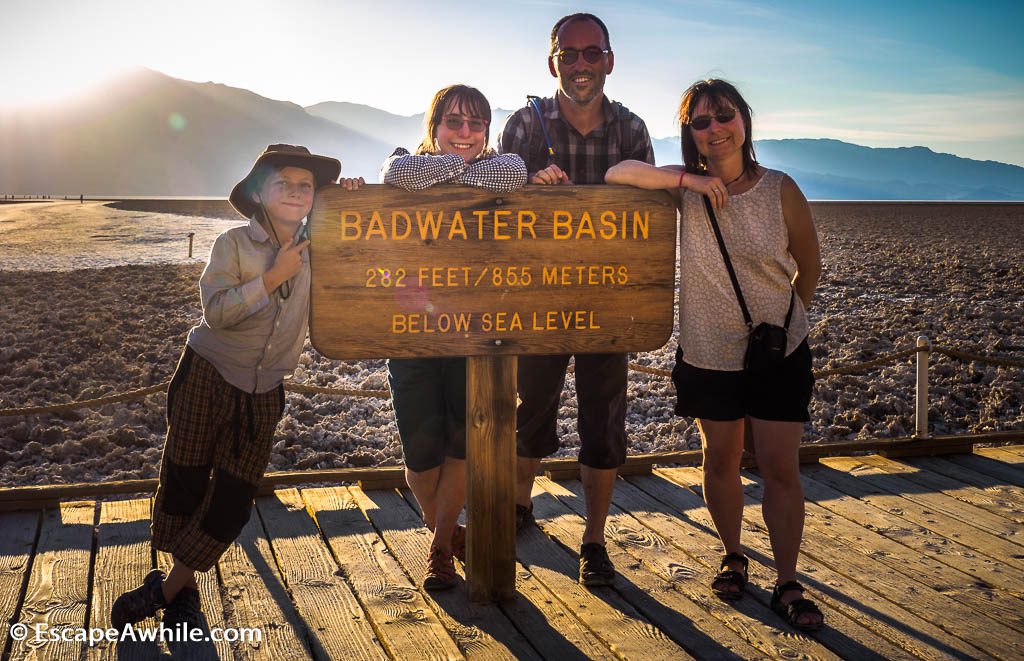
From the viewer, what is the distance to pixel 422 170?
3533 mm

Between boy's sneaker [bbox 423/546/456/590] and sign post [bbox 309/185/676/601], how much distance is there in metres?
0.17

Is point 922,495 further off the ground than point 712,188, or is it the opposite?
point 712,188

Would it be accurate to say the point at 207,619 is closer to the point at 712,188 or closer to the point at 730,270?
the point at 730,270

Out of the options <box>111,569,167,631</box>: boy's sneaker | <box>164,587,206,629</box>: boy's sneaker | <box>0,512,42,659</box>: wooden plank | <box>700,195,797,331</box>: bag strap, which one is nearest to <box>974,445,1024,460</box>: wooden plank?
<box>700,195,797,331</box>: bag strap

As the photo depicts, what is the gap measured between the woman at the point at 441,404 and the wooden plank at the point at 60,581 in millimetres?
1417

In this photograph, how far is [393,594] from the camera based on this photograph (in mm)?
3961

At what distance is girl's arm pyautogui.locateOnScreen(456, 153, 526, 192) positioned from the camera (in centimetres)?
358

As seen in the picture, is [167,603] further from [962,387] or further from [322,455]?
[962,387]

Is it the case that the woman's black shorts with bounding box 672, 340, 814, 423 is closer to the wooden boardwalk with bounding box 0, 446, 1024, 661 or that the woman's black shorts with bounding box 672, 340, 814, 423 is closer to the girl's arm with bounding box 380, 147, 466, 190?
the wooden boardwalk with bounding box 0, 446, 1024, 661

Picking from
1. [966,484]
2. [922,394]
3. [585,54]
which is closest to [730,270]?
[585,54]

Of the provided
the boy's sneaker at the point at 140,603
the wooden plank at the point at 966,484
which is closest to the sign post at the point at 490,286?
the boy's sneaker at the point at 140,603

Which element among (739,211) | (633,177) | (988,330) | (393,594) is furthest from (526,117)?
(988,330)

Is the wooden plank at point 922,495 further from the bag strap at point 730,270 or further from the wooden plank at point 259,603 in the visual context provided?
the wooden plank at point 259,603

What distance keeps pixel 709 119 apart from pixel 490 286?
3.59 feet
